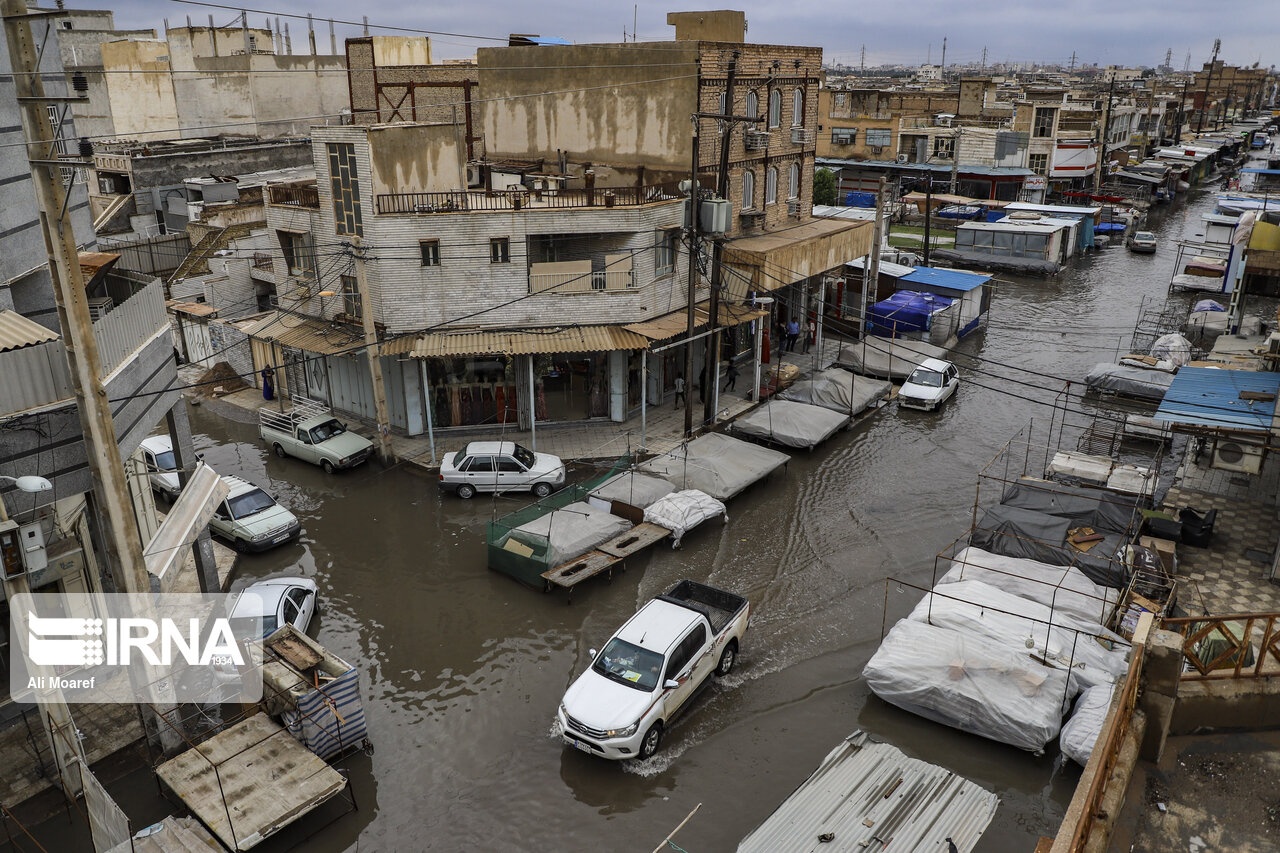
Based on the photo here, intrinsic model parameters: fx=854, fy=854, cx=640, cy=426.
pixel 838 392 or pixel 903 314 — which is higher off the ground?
pixel 903 314

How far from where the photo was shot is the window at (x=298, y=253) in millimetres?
26828

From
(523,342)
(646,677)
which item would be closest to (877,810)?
(646,677)

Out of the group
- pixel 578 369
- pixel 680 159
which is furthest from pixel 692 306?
pixel 680 159

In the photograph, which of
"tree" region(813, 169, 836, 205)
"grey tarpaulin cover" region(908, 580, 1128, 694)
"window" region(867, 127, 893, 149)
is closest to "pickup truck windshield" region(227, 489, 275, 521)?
"grey tarpaulin cover" region(908, 580, 1128, 694)

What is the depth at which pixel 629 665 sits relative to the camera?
14.7 m

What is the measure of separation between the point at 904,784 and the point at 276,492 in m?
18.4

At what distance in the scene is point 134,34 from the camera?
6081 centimetres

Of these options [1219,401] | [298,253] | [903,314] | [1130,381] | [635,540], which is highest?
[298,253]

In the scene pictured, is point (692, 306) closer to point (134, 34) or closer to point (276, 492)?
point (276, 492)

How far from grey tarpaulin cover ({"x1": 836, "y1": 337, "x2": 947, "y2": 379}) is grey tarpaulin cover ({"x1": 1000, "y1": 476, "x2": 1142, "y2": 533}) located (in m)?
10.8

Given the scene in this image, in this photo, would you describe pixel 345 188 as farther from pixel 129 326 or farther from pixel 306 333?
pixel 129 326

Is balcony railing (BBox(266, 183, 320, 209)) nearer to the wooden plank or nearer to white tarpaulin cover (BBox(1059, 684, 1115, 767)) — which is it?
the wooden plank

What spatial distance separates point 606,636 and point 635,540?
3206 millimetres

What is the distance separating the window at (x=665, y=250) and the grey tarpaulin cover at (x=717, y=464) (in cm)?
606
